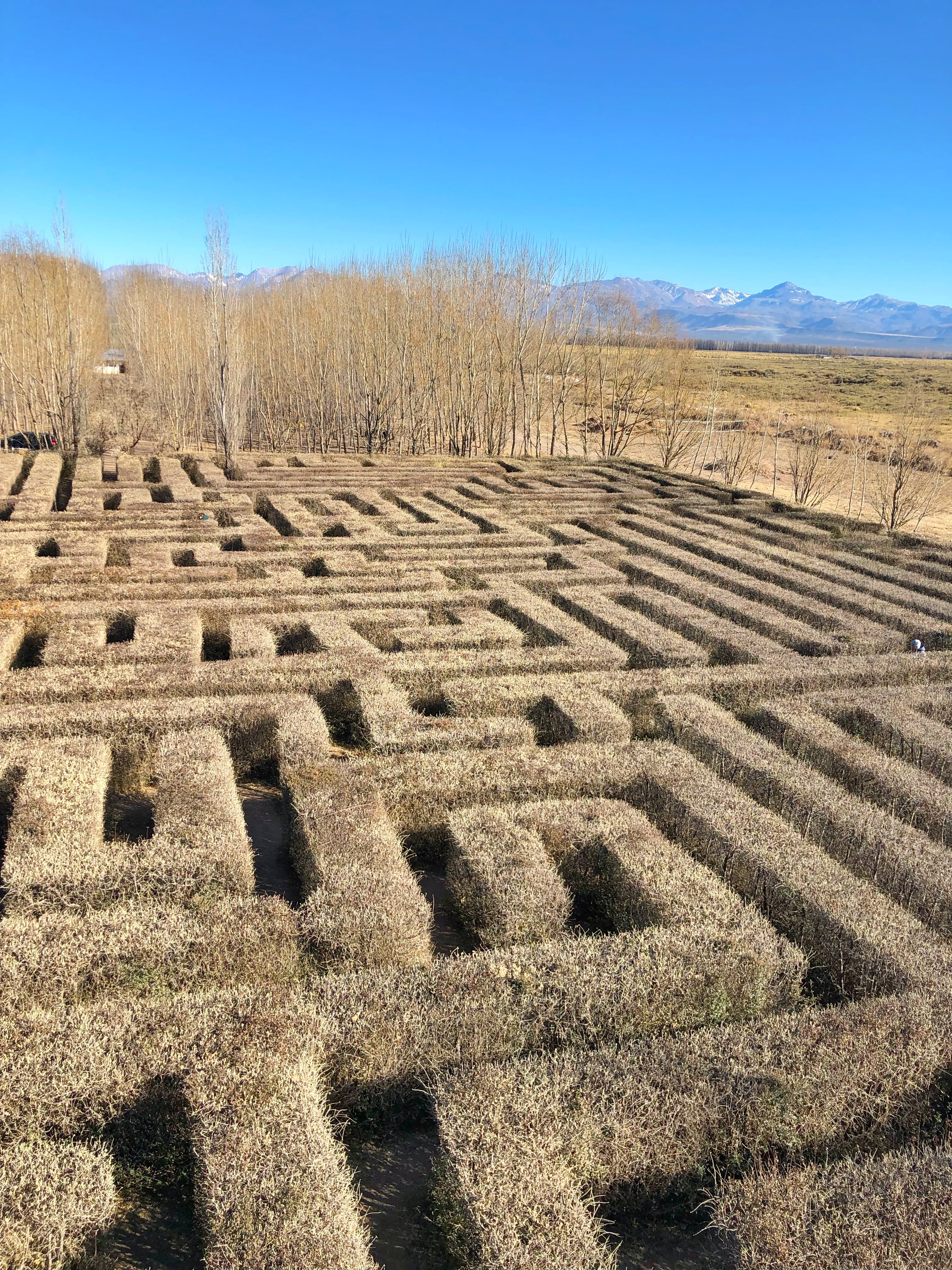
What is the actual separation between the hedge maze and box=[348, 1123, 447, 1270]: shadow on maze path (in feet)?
0.07

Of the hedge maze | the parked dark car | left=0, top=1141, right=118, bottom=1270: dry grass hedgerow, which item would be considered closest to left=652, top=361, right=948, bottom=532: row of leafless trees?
the hedge maze

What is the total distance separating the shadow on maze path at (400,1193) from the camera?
3361 mm

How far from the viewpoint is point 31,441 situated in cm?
2547

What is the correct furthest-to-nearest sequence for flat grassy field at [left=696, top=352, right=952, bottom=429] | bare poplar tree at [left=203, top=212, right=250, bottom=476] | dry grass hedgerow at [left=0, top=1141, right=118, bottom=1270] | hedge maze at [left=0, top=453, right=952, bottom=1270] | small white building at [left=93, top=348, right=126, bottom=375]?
flat grassy field at [left=696, top=352, right=952, bottom=429] → small white building at [left=93, top=348, right=126, bottom=375] → bare poplar tree at [left=203, top=212, right=250, bottom=476] → hedge maze at [left=0, top=453, right=952, bottom=1270] → dry grass hedgerow at [left=0, top=1141, right=118, bottom=1270]

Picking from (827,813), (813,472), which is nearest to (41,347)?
(813,472)

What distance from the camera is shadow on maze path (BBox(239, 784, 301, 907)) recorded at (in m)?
5.70

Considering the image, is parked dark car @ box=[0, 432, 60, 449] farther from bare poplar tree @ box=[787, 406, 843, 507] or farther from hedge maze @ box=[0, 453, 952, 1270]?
bare poplar tree @ box=[787, 406, 843, 507]

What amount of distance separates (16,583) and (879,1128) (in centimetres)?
1012

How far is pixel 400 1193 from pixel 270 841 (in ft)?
10.00

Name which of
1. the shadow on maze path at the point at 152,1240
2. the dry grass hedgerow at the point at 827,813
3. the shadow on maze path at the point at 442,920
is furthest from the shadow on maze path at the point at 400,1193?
the dry grass hedgerow at the point at 827,813

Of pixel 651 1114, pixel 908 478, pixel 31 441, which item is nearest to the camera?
pixel 651 1114

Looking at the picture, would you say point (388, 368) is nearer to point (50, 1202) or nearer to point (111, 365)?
point (50, 1202)

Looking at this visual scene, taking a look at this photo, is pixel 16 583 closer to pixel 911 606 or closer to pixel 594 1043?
pixel 594 1043

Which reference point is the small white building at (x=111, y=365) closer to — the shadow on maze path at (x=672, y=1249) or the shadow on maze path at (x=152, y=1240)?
the shadow on maze path at (x=152, y=1240)
